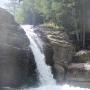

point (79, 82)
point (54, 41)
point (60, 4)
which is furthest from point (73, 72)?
point (60, 4)

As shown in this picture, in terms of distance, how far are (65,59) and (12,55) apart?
15.6 feet

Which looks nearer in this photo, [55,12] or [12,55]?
[12,55]

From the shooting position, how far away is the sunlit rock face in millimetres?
21719

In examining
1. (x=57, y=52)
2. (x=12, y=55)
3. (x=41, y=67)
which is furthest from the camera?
(x=57, y=52)

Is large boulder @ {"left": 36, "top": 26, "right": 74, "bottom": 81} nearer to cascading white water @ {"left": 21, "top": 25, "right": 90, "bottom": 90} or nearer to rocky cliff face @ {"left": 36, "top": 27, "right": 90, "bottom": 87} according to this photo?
rocky cliff face @ {"left": 36, "top": 27, "right": 90, "bottom": 87}

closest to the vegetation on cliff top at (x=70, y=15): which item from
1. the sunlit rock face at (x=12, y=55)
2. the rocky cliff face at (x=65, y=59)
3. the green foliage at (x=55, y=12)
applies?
the green foliage at (x=55, y=12)

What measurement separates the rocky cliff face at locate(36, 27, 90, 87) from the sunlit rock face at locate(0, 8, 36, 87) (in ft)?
6.78

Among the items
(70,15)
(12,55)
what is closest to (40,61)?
(12,55)

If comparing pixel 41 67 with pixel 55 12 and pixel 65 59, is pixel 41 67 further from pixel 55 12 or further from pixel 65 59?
pixel 55 12

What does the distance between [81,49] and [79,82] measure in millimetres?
4046

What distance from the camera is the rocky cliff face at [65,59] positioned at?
24.1m

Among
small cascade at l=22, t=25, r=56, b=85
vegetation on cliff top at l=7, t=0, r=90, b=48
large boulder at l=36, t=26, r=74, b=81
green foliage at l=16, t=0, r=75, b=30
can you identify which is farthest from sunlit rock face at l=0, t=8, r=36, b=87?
green foliage at l=16, t=0, r=75, b=30

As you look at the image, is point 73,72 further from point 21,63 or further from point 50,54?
point 21,63

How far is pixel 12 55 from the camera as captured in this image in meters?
21.9
